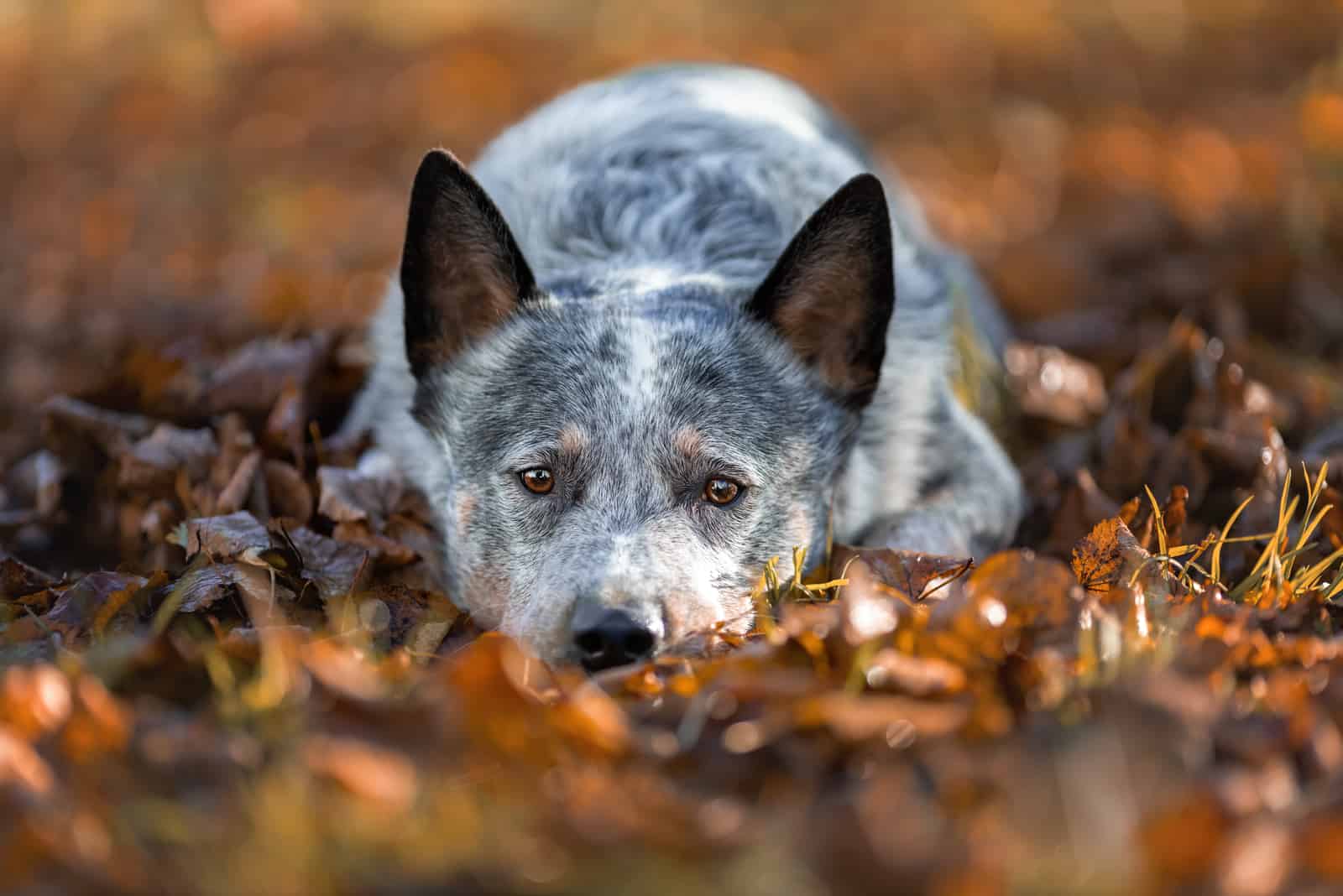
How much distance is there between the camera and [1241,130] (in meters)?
8.29

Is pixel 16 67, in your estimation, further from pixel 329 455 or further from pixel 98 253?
pixel 329 455

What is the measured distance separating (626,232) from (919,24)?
341 inches

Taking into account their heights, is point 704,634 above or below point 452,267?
below

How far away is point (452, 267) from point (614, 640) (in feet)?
4.12

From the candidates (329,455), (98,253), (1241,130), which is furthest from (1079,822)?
(1241,130)

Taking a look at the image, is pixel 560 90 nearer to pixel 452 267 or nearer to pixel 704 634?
pixel 452 267

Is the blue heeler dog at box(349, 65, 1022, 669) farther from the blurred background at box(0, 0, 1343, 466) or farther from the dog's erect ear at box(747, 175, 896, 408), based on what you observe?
the blurred background at box(0, 0, 1343, 466)

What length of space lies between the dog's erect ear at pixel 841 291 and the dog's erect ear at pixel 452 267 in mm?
648

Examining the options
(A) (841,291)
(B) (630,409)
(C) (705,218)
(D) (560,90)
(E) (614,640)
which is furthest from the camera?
(D) (560,90)

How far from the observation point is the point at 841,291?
11.6 ft

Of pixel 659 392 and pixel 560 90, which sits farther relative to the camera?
pixel 560 90

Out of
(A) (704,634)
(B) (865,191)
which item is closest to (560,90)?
(B) (865,191)

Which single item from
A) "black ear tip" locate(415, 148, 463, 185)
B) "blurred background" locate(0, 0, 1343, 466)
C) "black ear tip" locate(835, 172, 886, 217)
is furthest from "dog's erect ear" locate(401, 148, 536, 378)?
"blurred background" locate(0, 0, 1343, 466)

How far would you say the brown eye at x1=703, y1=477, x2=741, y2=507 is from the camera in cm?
327
